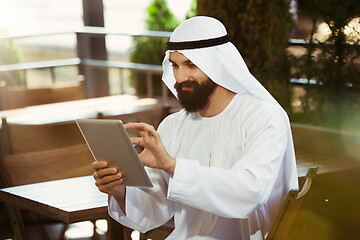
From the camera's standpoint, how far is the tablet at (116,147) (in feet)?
6.64

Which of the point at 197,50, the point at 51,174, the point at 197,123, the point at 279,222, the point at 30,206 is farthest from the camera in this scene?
the point at 51,174

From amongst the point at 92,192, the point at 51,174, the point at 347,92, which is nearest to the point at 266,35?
the point at 347,92

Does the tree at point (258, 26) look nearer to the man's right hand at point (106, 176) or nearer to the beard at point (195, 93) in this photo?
the beard at point (195, 93)

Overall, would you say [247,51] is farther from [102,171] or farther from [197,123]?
[102,171]

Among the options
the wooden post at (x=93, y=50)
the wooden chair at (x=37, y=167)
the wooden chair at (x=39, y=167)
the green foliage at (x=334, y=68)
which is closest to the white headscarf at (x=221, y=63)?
the wooden chair at (x=39, y=167)

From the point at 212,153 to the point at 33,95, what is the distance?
3.70 meters

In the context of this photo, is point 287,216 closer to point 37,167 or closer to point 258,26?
point 37,167

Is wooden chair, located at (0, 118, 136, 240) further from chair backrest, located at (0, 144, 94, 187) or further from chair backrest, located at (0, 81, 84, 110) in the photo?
chair backrest, located at (0, 81, 84, 110)

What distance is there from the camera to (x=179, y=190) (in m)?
2.06

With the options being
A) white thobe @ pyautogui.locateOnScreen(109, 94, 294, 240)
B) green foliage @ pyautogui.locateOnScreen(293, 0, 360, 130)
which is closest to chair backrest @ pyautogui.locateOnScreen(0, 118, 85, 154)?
green foliage @ pyautogui.locateOnScreen(293, 0, 360, 130)

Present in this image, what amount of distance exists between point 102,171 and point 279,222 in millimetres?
617

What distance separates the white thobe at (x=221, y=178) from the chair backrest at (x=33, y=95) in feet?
11.1

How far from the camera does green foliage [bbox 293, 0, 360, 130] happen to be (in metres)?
4.27

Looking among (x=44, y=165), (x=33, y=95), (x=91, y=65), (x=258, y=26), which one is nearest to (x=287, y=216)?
(x=44, y=165)
